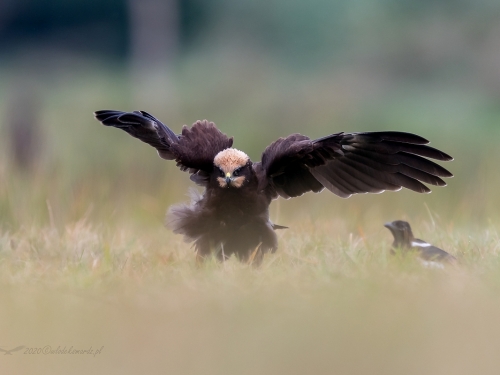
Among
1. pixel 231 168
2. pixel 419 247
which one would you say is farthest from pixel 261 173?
pixel 419 247

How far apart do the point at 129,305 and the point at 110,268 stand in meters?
1.27

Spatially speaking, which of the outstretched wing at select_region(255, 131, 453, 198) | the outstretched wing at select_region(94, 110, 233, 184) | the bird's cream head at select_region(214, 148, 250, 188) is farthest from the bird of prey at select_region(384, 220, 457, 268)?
the outstretched wing at select_region(94, 110, 233, 184)

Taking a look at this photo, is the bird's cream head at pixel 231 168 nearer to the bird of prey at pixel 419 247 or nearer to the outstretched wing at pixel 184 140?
the outstretched wing at pixel 184 140

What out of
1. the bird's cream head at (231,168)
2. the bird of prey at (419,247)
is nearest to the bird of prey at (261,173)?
the bird's cream head at (231,168)

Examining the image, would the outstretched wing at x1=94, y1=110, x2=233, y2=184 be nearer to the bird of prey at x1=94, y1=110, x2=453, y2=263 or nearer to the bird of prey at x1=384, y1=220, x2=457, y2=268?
the bird of prey at x1=94, y1=110, x2=453, y2=263

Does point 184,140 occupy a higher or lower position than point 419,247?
higher

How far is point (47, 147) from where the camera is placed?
6.89 m

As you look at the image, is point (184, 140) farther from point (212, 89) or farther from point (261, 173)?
point (212, 89)

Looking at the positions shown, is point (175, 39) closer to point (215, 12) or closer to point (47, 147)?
point (215, 12)

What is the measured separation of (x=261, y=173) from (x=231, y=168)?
0.83 feet

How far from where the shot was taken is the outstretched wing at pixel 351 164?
4.56m

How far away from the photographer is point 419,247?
4.62 meters

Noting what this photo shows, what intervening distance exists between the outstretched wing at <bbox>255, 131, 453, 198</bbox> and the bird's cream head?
0.16 metres

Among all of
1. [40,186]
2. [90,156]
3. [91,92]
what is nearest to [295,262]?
[40,186]
